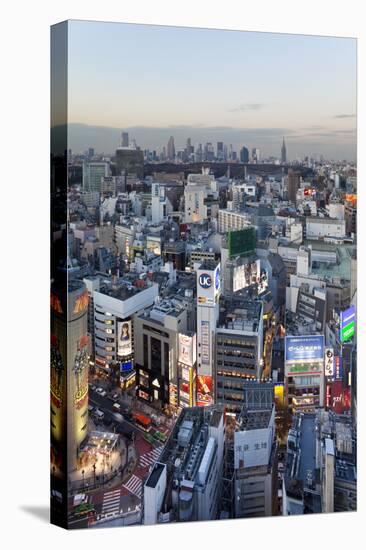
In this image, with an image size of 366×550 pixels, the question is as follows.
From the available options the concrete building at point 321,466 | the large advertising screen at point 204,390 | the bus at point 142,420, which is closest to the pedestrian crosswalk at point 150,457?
the bus at point 142,420

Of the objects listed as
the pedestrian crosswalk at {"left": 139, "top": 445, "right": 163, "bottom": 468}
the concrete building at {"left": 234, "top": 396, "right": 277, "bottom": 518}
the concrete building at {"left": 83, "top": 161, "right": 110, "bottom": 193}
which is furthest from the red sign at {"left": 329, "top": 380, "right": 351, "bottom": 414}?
the concrete building at {"left": 83, "top": 161, "right": 110, "bottom": 193}

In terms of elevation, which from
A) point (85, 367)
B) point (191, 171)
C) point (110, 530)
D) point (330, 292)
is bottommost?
point (110, 530)

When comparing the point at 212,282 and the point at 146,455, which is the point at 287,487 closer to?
the point at 146,455

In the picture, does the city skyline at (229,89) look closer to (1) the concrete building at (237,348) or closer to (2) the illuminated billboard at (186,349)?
(1) the concrete building at (237,348)

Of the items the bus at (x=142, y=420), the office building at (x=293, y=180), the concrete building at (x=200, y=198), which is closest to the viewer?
the bus at (x=142, y=420)

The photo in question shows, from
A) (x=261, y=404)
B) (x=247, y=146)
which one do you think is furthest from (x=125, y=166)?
(x=261, y=404)

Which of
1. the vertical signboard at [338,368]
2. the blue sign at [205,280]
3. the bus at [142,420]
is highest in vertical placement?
the blue sign at [205,280]
